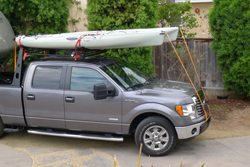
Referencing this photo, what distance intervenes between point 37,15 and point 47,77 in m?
3.61

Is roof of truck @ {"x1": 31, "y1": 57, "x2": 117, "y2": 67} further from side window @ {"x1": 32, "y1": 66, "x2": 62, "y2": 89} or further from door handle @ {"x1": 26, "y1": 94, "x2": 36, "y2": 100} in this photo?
door handle @ {"x1": 26, "y1": 94, "x2": 36, "y2": 100}

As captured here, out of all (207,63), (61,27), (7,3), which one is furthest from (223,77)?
(7,3)

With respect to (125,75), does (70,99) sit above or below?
below

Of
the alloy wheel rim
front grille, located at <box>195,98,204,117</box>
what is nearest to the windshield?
the alloy wheel rim

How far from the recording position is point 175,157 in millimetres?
6094

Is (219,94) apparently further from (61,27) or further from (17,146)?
(17,146)

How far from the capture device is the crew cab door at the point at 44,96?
6504mm

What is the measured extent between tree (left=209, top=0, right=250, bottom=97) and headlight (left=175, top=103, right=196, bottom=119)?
3.72 m

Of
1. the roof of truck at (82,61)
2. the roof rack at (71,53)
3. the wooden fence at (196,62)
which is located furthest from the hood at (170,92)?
the wooden fence at (196,62)

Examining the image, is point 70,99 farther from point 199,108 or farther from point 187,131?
point 199,108

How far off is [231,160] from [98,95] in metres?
2.61

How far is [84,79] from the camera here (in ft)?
21.2

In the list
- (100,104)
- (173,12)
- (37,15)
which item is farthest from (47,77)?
(173,12)

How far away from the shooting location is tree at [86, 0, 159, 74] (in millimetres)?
9070
